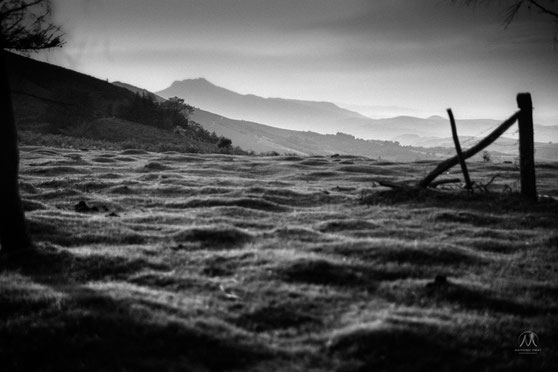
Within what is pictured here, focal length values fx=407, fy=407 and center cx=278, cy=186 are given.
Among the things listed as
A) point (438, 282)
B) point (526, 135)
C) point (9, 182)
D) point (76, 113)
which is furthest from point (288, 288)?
point (76, 113)

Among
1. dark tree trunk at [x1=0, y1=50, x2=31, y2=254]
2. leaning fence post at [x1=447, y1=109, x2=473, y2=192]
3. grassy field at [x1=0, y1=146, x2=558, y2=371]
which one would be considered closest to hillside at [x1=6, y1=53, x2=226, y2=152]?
leaning fence post at [x1=447, y1=109, x2=473, y2=192]

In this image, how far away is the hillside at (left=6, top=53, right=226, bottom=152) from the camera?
6606cm

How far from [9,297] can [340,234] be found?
9.03 meters

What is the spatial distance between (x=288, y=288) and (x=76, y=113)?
85847 mm

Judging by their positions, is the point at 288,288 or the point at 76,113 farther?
the point at 76,113

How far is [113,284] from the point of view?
9070 millimetres

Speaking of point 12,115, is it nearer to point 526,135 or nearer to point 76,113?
point 526,135

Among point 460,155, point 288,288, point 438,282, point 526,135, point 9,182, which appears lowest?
point 288,288

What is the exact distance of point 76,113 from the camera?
82125 millimetres

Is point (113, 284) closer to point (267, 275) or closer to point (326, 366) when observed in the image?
point (267, 275)

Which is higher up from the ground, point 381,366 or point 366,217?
point 366,217

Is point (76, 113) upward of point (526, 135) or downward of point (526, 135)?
upward

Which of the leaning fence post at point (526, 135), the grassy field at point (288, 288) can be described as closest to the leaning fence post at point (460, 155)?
the grassy field at point (288, 288)

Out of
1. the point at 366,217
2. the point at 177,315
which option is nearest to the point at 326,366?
the point at 177,315
